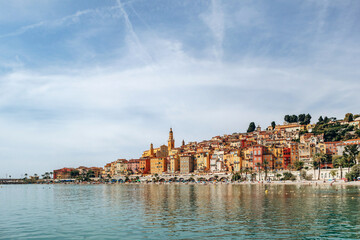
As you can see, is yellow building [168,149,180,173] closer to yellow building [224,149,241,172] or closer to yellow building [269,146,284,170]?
yellow building [224,149,241,172]

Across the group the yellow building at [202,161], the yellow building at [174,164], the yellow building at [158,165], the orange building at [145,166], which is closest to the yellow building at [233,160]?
the yellow building at [202,161]

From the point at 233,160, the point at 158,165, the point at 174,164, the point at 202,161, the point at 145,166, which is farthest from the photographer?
the point at 145,166

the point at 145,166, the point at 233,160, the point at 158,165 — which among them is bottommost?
the point at 145,166

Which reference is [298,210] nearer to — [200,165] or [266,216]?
[266,216]

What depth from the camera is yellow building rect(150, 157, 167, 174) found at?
597 feet

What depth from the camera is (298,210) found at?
39625mm

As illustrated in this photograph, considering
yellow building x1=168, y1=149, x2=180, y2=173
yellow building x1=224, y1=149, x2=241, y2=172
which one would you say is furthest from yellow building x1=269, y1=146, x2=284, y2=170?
yellow building x1=168, y1=149, x2=180, y2=173

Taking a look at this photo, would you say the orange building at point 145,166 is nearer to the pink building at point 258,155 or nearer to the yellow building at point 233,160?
the yellow building at point 233,160

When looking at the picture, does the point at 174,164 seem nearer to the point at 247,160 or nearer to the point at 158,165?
the point at 158,165

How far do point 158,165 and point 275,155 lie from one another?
65.2 m

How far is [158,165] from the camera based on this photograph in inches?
7239

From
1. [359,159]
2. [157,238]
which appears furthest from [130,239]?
[359,159]

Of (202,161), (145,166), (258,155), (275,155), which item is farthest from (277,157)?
(145,166)

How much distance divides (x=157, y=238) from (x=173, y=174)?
142m
